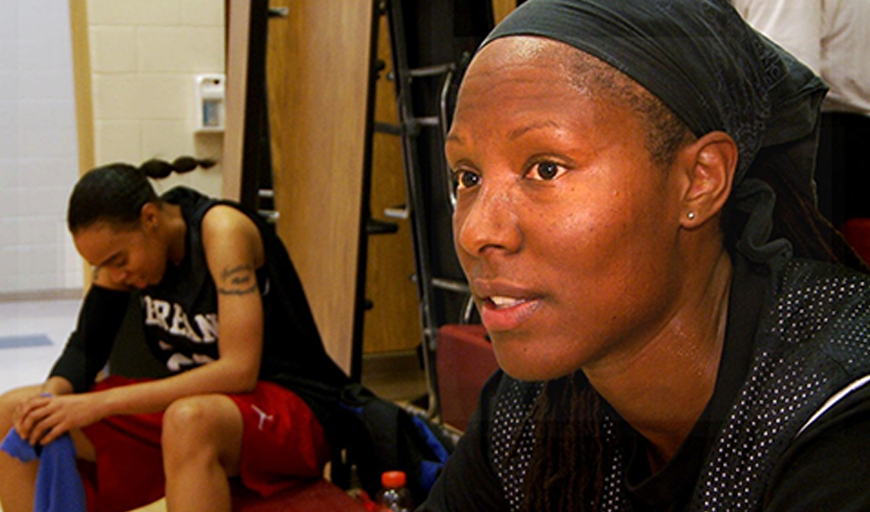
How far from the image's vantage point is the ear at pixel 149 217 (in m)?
2.30

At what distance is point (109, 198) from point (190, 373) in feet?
1.47

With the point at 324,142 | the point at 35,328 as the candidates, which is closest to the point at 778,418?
the point at 324,142

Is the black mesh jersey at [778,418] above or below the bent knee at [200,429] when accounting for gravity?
above

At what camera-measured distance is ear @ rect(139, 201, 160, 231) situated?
230cm

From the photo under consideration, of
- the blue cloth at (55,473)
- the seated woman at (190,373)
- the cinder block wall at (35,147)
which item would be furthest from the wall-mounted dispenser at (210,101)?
the blue cloth at (55,473)

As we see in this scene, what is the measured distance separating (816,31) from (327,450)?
4.58 feet

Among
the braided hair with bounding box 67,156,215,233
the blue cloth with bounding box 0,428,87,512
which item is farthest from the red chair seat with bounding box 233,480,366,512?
the braided hair with bounding box 67,156,215,233

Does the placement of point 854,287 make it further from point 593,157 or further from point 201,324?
point 201,324

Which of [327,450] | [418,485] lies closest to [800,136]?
[418,485]

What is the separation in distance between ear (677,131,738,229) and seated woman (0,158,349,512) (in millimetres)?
1491

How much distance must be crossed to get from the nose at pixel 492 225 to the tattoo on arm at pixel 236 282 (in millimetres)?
1528

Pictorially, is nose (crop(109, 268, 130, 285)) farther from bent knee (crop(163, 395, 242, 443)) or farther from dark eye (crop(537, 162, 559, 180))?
dark eye (crop(537, 162, 559, 180))

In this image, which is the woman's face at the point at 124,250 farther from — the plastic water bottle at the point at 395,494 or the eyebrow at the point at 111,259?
the plastic water bottle at the point at 395,494

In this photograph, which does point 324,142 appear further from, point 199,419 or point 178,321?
point 199,419
